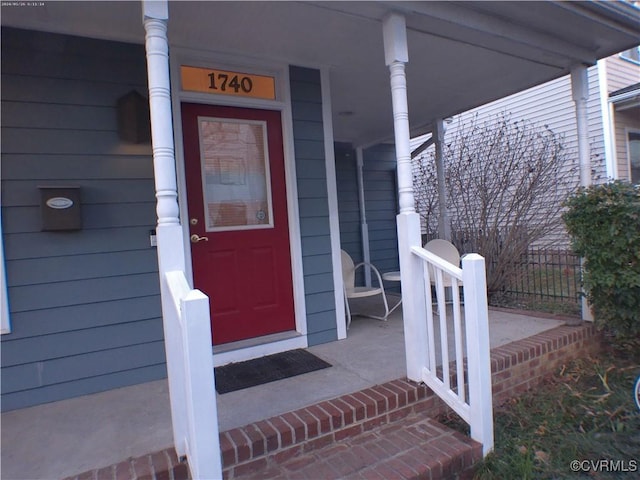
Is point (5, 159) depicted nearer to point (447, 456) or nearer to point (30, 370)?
point (30, 370)

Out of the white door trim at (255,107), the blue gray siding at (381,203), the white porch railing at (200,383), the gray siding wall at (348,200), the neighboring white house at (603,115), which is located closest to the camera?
the white porch railing at (200,383)

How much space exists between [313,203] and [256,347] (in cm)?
118

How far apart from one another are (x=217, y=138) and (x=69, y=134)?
90 centimetres

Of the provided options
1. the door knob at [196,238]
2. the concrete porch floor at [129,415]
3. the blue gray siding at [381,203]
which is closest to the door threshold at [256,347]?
the concrete porch floor at [129,415]

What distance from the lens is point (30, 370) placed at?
2248 mm

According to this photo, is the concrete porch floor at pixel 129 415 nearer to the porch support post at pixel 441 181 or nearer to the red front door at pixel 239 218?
the red front door at pixel 239 218

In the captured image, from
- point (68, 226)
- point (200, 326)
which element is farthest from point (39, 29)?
point (200, 326)

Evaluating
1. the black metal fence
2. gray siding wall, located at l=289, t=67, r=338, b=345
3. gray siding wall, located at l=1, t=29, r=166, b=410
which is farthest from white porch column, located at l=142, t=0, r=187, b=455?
the black metal fence

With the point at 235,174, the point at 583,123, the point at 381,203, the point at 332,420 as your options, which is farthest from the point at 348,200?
the point at 332,420

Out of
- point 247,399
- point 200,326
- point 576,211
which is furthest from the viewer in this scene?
point 576,211

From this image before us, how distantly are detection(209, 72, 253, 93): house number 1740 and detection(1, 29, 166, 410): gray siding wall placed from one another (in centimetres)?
46

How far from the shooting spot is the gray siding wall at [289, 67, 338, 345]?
308 centimetres

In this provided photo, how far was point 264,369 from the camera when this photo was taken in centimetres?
258

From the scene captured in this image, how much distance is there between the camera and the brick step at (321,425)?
173cm
